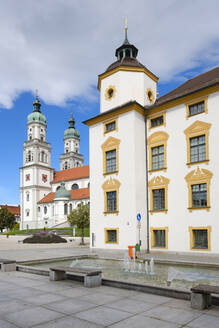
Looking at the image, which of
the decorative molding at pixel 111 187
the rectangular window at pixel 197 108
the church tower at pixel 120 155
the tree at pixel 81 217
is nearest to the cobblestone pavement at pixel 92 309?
the church tower at pixel 120 155

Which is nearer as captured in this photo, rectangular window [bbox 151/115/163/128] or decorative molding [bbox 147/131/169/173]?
decorative molding [bbox 147/131/169/173]

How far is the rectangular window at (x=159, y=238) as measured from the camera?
22922 mm

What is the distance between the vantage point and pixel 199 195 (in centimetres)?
2144

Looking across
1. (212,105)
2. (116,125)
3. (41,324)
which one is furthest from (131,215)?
(41,324)

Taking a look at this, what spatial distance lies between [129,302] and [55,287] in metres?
3.12

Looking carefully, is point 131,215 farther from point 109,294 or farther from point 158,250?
point 109,294

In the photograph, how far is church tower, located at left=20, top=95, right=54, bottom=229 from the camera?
96.7 meters

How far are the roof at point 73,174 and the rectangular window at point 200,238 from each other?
7183 centimetres

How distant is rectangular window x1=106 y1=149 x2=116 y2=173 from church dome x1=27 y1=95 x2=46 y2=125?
8441 centimetres

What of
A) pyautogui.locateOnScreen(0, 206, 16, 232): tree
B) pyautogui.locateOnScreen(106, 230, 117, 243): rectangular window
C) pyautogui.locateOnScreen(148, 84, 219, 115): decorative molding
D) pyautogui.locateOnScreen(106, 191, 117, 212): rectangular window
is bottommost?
pyautogui.locateOnScreen(0, 206, 16, 232): tree

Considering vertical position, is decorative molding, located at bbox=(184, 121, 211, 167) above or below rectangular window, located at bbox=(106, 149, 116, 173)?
above

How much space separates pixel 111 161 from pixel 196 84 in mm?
9432

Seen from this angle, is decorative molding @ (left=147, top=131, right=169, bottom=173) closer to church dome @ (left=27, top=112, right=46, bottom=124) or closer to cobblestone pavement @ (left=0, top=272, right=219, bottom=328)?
cobblestone pavement @ (left=0, top=272, right=219, bottom=328)

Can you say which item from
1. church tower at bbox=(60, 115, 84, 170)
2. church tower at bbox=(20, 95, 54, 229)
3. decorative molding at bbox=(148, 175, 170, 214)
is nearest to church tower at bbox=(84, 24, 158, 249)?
decorative molding at bbox=(148, 175, 170, 214)
